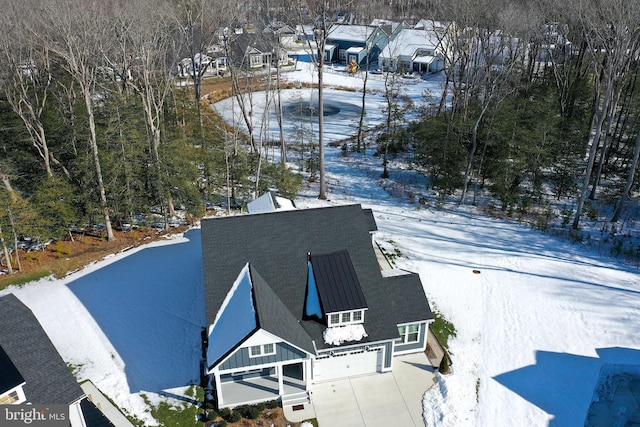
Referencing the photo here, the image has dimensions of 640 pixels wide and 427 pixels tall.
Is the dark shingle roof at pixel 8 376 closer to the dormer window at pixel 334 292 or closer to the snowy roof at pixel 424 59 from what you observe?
the dormer window at pixel 334 292

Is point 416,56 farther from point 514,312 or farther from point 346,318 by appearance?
point 346,318

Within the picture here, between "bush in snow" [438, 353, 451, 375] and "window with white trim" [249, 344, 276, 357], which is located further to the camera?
"bush in snow" [438, 353, 451, 375]

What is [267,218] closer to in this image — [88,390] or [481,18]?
[88,390]

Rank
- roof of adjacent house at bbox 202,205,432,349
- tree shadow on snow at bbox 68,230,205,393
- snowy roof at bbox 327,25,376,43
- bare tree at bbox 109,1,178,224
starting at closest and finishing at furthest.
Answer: roof of adjacent house at bbox 202,205,432,349 < tree shadow on snow at bbox 68,230,205,393 < bare tree at bbox 109,1,178,224 < snowy roof at bbox 327,25,376,43

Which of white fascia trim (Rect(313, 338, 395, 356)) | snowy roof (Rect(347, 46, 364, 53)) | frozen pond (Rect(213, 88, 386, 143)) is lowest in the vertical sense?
white fascia trim (Rect(313, 338, 395, 356))

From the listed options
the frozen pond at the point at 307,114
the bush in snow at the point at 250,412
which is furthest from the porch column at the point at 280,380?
the frozen pond at the point at 307,114

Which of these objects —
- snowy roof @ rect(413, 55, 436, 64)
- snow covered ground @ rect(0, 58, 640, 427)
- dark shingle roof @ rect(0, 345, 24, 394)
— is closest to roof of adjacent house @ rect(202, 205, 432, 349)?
snow covered ground @ rect(0, 58, 640, 427)

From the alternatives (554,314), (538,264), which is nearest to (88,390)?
(554,314)

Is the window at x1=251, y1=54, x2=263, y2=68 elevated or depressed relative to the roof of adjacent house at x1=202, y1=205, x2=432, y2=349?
elevated

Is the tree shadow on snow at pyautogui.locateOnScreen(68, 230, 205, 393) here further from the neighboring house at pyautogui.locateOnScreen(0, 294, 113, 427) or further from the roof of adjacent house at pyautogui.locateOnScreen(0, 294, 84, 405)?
the roof of adjacent house at pyautogui.locateOnScreen(0, 294, 84, 405)
